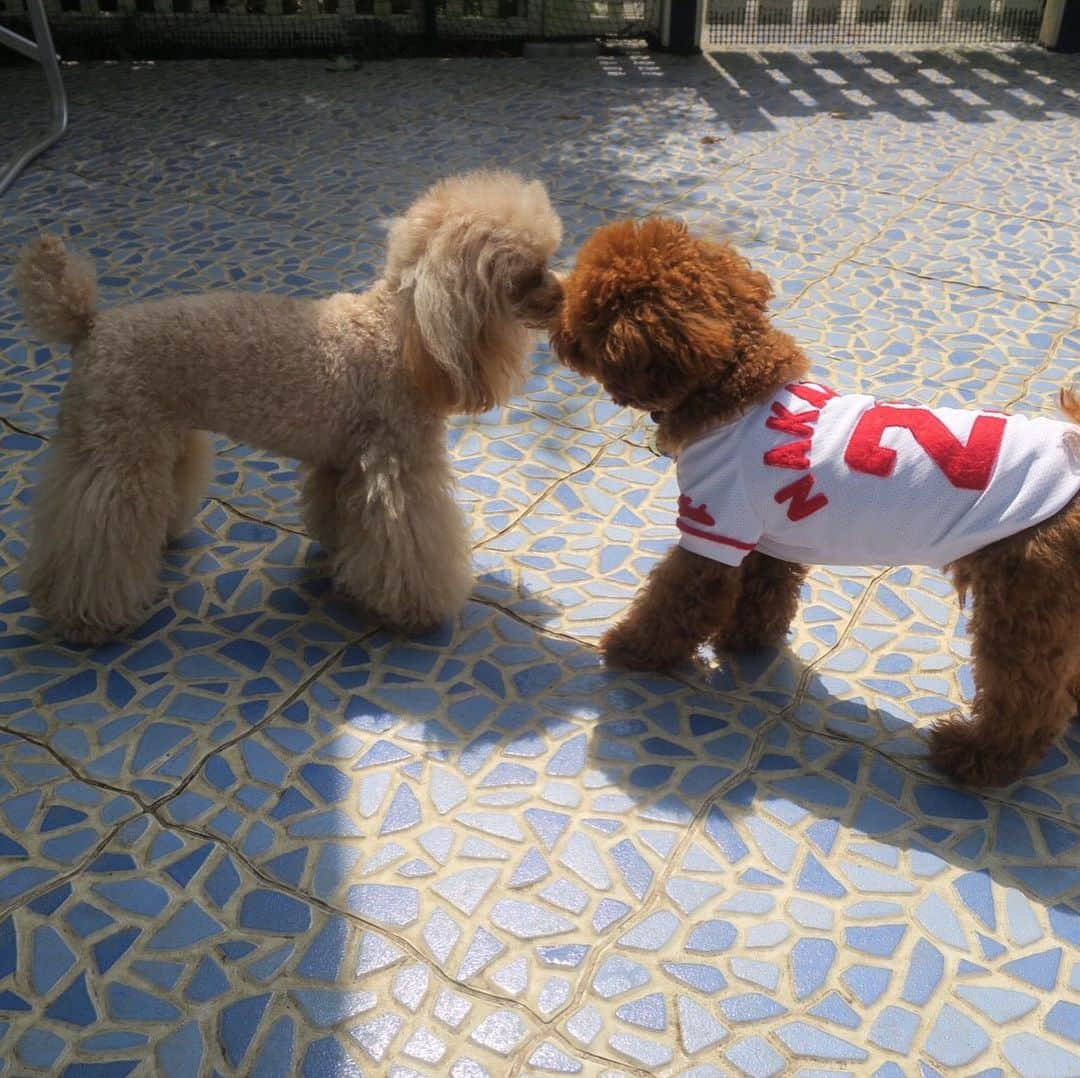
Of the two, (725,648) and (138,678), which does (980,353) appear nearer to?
(725,648)

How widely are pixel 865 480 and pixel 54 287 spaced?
196 cm

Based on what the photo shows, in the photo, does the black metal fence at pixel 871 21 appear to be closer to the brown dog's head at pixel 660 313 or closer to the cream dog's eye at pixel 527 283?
the cream dog's eye at pixel 527 283

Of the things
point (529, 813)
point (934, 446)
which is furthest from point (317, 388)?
point (934, 446)

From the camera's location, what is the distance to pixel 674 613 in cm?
252

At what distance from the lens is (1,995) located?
6.17ft

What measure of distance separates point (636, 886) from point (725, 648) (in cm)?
82

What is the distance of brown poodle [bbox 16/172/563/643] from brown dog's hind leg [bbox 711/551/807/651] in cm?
75

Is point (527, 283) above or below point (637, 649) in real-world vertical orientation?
above

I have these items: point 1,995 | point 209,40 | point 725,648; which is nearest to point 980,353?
point 725,648

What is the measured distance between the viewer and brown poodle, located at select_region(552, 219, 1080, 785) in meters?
2.13

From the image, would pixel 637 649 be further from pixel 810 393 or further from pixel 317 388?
pixel 317 388

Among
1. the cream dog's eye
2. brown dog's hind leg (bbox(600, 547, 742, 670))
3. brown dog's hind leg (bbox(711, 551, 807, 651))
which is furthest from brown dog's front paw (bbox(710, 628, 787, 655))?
the cream dog's eye

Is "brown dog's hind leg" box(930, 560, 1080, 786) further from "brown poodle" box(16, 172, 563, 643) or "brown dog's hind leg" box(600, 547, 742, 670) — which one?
"brown poodle" box(16, 172, 563, 643)

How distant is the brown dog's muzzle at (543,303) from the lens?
8.18ft
